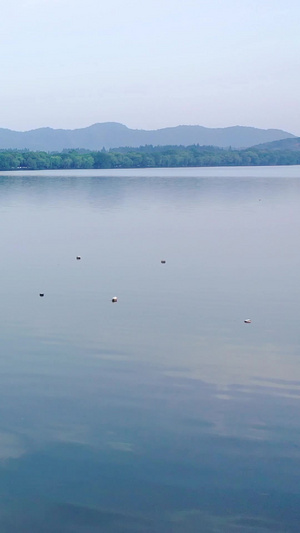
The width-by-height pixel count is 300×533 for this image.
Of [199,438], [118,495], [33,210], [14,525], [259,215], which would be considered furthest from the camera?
[33,210]

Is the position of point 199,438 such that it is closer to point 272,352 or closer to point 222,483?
point 222,483

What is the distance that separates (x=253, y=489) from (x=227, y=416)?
2779mm

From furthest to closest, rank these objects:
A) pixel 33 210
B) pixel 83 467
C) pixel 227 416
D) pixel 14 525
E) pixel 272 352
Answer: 1. pixel 33 210
2. pixel 272 352
3. pixel 227 416
4. pixel 83 467
5. pixel 14 525

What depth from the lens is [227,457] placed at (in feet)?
38.0

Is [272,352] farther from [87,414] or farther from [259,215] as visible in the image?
[259,215]

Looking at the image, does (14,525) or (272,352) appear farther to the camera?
(272,352)

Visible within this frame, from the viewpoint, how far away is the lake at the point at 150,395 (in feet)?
33.5

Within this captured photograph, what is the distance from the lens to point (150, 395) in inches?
567

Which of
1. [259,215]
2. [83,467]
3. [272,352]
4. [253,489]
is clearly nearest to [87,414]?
[83,467]

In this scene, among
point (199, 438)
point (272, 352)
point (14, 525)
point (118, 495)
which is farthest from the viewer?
point (272, 352)

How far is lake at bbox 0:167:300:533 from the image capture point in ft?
33.5

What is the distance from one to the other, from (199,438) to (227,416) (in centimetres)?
116

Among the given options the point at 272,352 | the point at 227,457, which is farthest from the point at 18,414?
the point at 272,352

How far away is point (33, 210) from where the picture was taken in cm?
6206
